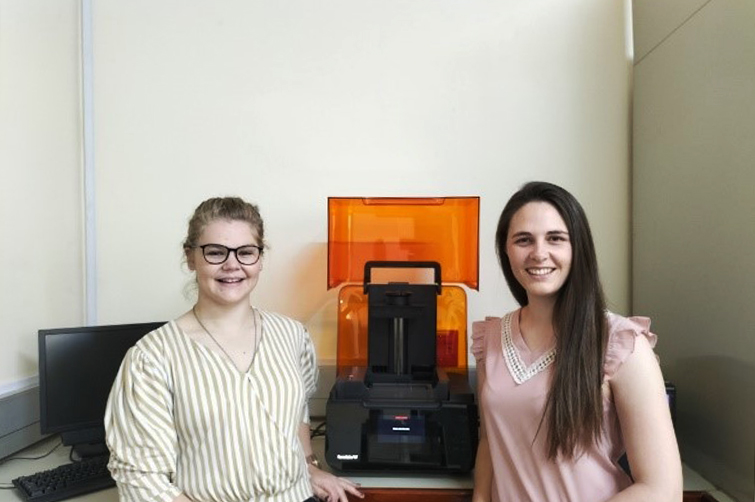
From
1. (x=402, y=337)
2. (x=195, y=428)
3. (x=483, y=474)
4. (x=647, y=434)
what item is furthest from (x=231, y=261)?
(x=647, y=434)

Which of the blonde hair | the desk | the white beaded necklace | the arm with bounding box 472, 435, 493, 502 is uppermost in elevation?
the blonde hair

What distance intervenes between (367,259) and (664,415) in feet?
2.86

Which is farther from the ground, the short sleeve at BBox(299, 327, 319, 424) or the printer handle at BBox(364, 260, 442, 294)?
the printer handle at BBox(364, 260, 442, 294)

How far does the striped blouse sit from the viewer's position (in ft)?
3.17

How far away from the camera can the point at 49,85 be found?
1.62 metres

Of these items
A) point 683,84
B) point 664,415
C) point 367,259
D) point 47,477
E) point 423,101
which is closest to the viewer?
point 664,415

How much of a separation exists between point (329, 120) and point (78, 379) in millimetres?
1122

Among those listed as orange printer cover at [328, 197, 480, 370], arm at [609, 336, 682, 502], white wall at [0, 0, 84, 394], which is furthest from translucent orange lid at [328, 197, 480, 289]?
white wall at [0, 0, 84, 394]

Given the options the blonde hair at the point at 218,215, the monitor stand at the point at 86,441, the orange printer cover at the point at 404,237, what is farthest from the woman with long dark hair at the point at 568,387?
the monitor stand at the point at 86,441

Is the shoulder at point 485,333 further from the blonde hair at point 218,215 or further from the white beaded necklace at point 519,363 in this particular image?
the blonde hair at point 218,215

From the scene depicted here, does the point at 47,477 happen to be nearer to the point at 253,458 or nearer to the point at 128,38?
the point at 253,458

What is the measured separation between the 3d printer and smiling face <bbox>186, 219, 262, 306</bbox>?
39 cm

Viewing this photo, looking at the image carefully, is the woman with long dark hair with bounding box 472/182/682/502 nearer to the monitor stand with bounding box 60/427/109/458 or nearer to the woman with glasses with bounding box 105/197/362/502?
the woman with glasses with bounding box 105/197/362/502

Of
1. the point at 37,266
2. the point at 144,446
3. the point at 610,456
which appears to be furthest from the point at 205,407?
the point at 37,266
